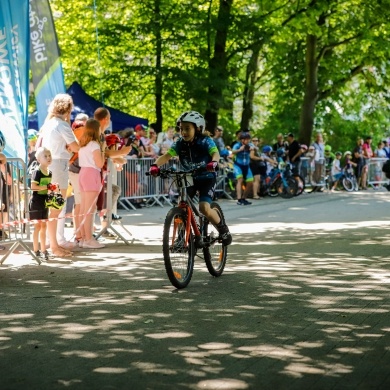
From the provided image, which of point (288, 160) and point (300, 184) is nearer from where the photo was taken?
point (300, 184)

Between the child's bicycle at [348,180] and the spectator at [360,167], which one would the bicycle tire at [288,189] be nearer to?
the child's bicycle at [348,180]

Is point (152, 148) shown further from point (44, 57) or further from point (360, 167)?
point (360, 167)

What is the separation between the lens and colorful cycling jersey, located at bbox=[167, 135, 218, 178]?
10844mm

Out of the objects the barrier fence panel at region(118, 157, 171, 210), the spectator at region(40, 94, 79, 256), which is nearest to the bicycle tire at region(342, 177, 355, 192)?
the barrier fence panel at region(118, 157, 171, 210)

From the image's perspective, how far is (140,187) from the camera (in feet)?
76.8

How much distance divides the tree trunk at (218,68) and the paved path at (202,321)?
1542 cm

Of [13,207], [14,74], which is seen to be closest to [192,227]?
[13,207]

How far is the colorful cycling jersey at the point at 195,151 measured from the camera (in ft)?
35.6

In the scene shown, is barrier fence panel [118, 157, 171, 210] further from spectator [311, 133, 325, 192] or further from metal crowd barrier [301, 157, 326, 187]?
spectator [311, 133, 325, 192]

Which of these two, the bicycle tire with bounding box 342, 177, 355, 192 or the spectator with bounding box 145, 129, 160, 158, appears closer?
the spectator with bounding box 145, 129, 160, 158

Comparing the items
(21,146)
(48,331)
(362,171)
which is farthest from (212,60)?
(48,331)

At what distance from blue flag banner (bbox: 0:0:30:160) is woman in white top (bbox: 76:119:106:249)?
831mm

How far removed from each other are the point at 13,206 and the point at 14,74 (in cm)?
234

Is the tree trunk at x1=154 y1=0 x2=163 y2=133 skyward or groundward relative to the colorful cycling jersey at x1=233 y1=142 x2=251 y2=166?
skyward
